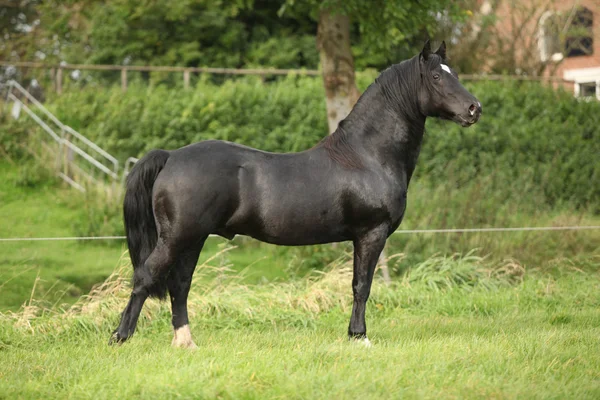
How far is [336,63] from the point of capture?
1052cm

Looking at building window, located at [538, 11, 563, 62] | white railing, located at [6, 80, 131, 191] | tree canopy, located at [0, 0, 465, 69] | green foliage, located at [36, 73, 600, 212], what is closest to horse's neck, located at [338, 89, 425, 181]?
white railing, located at [6, 80, 131, 191]

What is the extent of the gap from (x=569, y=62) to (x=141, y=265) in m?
24.1

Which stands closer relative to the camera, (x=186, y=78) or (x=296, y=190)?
(x=296, y=190)

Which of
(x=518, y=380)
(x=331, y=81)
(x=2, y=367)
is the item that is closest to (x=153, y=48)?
(x=331, y=81)

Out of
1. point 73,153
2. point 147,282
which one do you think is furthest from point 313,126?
point 147,282

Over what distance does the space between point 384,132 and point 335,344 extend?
70.1 inches

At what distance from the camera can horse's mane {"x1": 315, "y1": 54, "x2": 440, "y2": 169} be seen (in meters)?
5.93

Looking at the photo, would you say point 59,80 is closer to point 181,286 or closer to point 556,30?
point 181,286

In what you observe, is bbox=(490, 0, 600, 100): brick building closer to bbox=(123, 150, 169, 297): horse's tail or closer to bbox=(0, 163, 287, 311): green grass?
bbox=(0, 163, 287, 311): green grass

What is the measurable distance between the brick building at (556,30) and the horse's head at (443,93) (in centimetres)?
1561

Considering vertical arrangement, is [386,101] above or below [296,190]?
above

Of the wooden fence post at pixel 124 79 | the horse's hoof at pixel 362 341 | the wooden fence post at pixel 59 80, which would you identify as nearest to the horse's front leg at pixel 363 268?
the horse's hoof at pixel 362 341

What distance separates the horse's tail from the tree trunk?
16.7ft

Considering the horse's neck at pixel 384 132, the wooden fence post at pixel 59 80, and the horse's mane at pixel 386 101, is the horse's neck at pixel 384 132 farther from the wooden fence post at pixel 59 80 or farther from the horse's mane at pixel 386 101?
the wooden fence post at pixel 59 80
